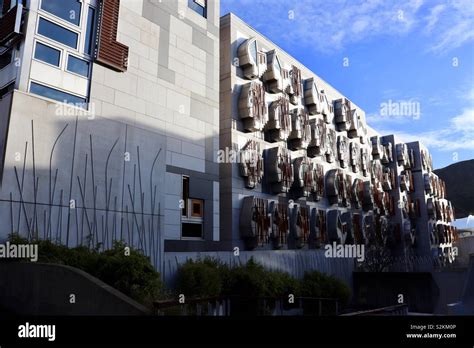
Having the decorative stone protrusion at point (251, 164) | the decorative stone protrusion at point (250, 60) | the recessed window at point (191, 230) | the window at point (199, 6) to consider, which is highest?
the window at point (199, 6)

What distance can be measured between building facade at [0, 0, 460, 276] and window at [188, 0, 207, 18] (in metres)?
0.07

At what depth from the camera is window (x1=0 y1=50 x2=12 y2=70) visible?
1586 cm

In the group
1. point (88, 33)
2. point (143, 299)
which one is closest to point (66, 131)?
point (88, 33)

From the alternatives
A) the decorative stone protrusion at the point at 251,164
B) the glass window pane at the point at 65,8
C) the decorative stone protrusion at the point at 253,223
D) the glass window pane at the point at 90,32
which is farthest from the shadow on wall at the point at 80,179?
the decorative stone protrusion at the point at 253,223

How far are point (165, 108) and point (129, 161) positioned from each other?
385cm

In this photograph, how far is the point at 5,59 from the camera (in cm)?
1619

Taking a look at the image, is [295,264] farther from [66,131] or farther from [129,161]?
→ [66,131]

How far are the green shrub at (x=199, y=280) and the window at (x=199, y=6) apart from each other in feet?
50.4

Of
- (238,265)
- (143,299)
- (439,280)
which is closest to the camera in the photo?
(143,299)

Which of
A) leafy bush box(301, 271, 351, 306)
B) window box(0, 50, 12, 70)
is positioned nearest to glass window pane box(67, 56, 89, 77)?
window box(0, 50, 12, 70)

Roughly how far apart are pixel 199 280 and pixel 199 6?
16.6 meters

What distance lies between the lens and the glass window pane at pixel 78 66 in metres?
16.3

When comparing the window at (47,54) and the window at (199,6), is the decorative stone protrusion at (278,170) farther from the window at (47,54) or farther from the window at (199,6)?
the window at (47,54)

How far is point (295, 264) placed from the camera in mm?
24359
